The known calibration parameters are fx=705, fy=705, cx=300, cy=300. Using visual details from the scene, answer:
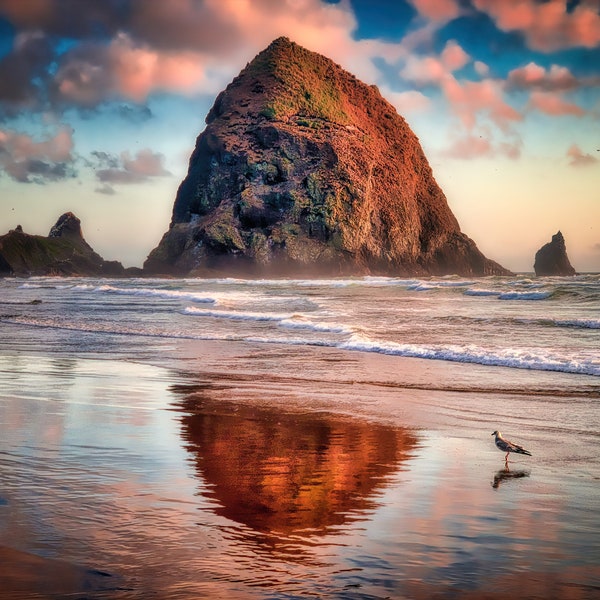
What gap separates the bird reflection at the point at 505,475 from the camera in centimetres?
518

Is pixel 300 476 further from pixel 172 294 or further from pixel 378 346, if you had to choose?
pixel 172 294

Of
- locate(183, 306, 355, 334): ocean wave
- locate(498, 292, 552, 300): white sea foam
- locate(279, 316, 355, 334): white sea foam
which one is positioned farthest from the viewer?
locate(498, 292, 552, 300): white sea foam

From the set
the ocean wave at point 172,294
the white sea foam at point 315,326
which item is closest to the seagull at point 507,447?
the white sea foam at point 315,326

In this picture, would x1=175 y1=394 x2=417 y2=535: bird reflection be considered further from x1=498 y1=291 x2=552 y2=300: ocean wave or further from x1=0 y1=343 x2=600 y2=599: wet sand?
x1=498 y1=291 x2=552 y2=300: ocean wave

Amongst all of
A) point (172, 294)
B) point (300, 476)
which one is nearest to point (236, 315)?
point (172, 294)

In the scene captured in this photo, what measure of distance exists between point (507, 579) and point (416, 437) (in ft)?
11.4

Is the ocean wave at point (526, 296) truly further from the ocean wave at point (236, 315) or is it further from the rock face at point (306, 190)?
the rock face at point (306, 190)

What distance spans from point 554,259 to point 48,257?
299 feet

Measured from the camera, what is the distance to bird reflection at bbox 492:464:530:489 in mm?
5176

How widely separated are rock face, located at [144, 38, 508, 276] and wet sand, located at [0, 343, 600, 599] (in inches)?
3319

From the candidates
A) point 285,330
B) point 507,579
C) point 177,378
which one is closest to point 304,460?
point 507,579

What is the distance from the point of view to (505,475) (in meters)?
5.35

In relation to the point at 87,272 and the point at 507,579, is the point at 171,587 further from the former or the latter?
the point at 87,272

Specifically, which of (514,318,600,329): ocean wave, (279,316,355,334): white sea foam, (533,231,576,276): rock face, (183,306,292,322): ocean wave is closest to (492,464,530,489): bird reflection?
(279,316,355,334): white sea foam
